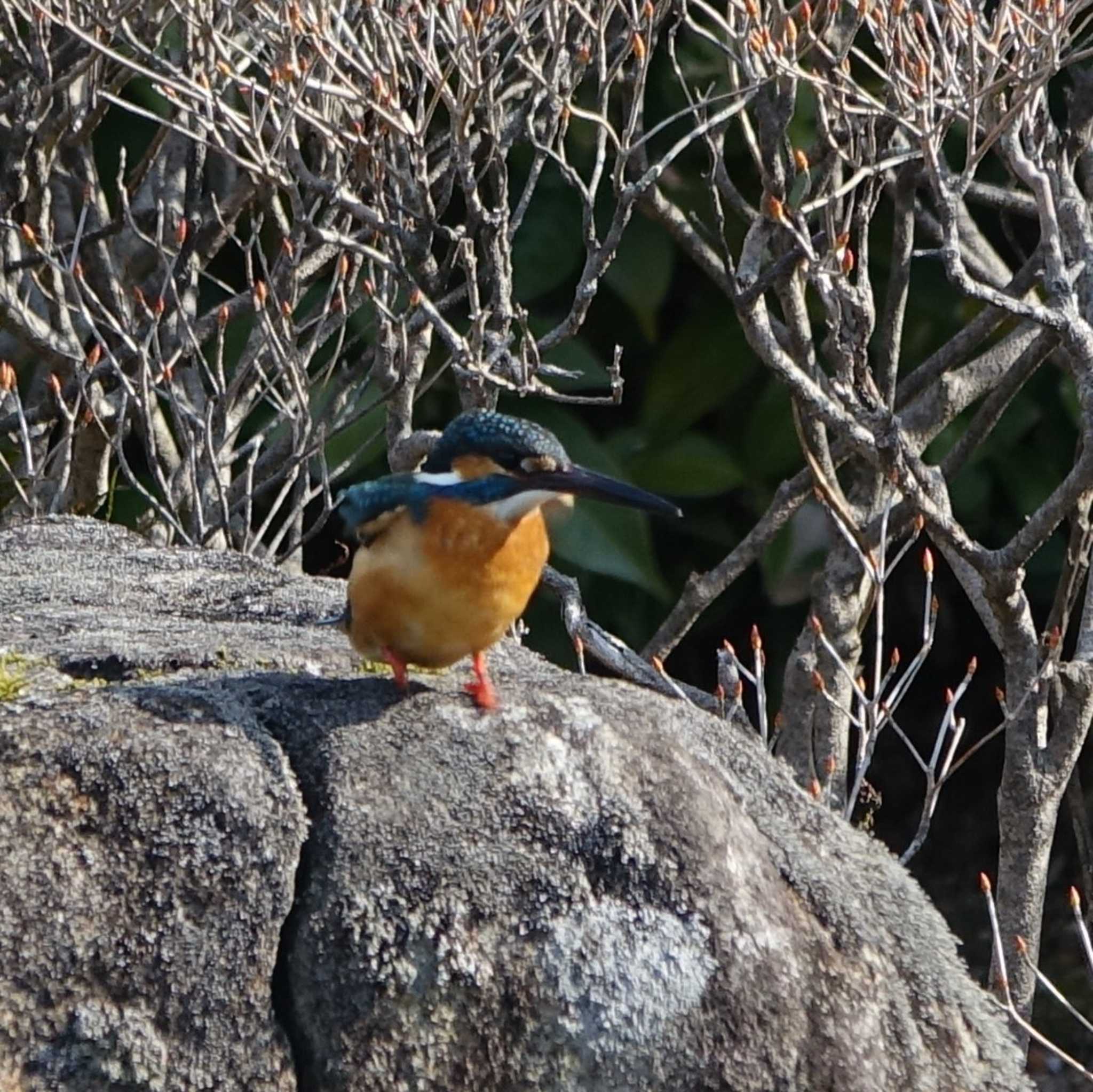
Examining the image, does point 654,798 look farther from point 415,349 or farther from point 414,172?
point 415,349

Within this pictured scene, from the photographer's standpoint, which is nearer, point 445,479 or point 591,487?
point 591,487

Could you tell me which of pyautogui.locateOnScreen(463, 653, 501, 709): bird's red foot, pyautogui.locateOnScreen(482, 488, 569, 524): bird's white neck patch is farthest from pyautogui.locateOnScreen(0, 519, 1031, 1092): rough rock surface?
pyautogui.locateOnScreen(482, 488, 569, 524): bird's white neck patch

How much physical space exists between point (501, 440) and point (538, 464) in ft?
0.26

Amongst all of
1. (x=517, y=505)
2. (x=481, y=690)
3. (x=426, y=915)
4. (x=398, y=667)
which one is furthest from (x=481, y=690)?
(x=426, y=915)

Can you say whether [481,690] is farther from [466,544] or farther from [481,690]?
[466,544]

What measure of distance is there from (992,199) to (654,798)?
350 cm

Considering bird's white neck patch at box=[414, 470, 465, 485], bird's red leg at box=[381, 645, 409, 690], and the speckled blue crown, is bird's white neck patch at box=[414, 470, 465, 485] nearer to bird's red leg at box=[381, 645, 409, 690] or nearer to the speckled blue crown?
the speckled blue crown

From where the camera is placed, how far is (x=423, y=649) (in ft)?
10.8

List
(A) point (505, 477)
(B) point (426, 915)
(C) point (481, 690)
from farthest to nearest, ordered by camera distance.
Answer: (A) point (505, 477), (C) point (481, 690), (B) point (426, 915)

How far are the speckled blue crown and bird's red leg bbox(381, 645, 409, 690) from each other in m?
0.37

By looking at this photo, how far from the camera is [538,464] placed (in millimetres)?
3320

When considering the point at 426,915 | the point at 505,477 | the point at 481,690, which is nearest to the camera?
the point at 426,915

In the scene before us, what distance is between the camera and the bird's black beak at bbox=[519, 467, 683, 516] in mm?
3277

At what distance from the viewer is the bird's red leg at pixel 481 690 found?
10.5ft
